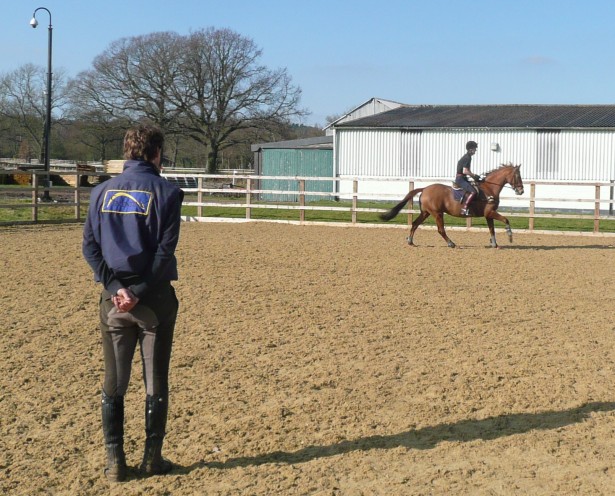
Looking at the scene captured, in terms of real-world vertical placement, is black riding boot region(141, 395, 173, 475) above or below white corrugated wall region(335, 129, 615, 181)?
below

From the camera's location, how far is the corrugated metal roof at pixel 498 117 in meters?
30.9

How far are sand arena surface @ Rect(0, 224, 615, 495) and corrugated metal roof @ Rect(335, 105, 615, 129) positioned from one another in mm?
20565

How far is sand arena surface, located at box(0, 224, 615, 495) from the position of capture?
4.29 m

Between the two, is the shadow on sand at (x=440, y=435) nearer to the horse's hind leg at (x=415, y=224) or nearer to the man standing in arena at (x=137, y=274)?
the man standing in arena at (x=137, y=274)

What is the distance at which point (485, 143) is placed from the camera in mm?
31797

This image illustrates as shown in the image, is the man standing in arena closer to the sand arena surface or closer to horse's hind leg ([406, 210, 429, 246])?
the sand arena surface

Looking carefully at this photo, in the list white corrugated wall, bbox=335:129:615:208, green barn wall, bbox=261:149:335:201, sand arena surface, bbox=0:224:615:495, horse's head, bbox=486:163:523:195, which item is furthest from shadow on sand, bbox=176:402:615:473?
green barn wall, bbox=261:149:335:201

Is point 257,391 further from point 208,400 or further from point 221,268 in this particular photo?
point 221,268

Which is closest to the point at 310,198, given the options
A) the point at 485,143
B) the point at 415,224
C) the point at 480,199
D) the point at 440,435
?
the point at 485,143

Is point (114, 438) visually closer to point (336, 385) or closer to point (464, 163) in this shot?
point (336, 385)

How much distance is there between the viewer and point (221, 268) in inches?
467

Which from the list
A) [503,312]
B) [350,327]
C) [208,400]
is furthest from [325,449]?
[503,312]

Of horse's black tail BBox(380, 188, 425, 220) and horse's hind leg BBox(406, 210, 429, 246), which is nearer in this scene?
horse's black tail BBox(380, 188, 425, 220)

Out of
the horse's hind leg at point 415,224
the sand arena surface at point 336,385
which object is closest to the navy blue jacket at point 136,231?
the sand arena surface at point 336,385
